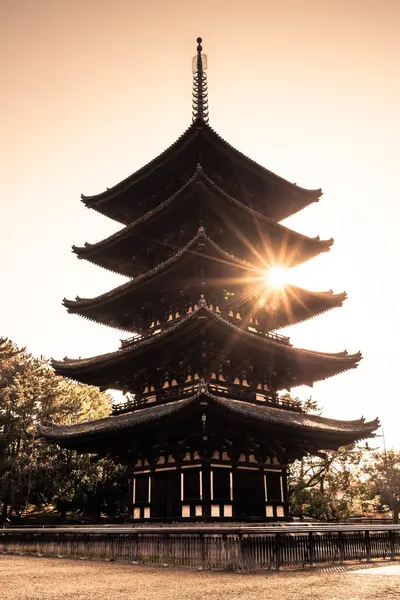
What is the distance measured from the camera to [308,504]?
38.7 m

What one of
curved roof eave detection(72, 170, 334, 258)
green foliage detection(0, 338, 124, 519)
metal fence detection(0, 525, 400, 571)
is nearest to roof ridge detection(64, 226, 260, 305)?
curved roof eave detection(72, 170, 334, 258)

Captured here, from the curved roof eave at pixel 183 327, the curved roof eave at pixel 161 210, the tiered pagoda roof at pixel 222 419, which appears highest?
the curved roof eave at pixel 161 210

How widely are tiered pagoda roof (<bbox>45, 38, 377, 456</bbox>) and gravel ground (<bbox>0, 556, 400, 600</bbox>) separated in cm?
602

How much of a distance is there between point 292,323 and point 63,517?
23.3m

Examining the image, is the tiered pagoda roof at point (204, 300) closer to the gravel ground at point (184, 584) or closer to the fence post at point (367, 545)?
the fence post at point (367, 545)

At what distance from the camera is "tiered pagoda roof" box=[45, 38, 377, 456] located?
23266 millimetres

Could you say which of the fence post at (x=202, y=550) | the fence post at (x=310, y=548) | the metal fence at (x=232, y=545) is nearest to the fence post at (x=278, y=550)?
the metal fence at (x=232, y=545)

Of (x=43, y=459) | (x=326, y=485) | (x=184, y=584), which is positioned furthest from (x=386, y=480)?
(x=184, y=584)

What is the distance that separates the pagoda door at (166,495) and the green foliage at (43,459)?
16.2 m

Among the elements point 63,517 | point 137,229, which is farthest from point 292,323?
point 63,517

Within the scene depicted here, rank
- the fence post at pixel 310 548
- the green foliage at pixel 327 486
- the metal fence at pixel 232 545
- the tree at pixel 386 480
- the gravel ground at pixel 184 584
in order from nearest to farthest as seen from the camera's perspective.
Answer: the gravel ground at pixel 184 584 → the metal fence at pixel 232 545 → the fence post at pixel 310 548 → the green foliage at pixel 327 486 → the tree at pixel 386 480

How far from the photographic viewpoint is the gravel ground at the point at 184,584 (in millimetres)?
11469

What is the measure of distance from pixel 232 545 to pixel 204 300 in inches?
364

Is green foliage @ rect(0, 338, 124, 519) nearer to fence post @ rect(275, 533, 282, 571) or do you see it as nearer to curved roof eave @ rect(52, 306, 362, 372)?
curved roof eave @ rect(52, 306, 362, 372)
